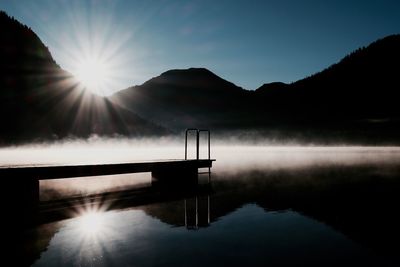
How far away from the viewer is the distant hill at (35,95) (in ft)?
443

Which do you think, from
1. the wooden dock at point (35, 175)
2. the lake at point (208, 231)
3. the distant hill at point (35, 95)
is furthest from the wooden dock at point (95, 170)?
the distant hill at point (35, 95)

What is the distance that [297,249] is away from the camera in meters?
12.0

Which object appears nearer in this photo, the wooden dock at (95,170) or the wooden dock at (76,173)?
the wooden dock at (76,173)

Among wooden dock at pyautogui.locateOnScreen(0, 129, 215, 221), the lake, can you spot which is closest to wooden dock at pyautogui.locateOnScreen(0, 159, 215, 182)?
wooden dock at pyautogui.locateOnScreen(0, 129, 215, 221)

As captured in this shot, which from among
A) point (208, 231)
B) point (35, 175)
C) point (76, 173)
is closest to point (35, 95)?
point (76, 173)

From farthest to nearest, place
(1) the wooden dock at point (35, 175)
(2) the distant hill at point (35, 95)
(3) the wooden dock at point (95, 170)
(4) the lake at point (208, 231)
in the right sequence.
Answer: (2) the distant hill at point (35, 95) < (3) the wooden dock at point (95, 170) < (1) the wooden dock at point (35, 175) < (4) the lake at point (208, 231)

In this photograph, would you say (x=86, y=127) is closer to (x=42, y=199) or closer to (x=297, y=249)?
(x=42, y=199)

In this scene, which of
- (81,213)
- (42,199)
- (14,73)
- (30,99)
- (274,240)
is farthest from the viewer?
(14,73)

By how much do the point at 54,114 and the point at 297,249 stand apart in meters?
152

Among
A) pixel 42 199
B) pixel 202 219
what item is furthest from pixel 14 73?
pixel 202 219

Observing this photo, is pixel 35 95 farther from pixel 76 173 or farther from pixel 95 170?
pixel 76 173

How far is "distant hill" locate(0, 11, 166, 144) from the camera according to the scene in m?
135

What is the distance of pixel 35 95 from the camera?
15250 centimetres

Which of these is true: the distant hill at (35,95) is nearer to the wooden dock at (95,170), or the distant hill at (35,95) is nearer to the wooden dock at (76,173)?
the wooden dock at (76,173)
